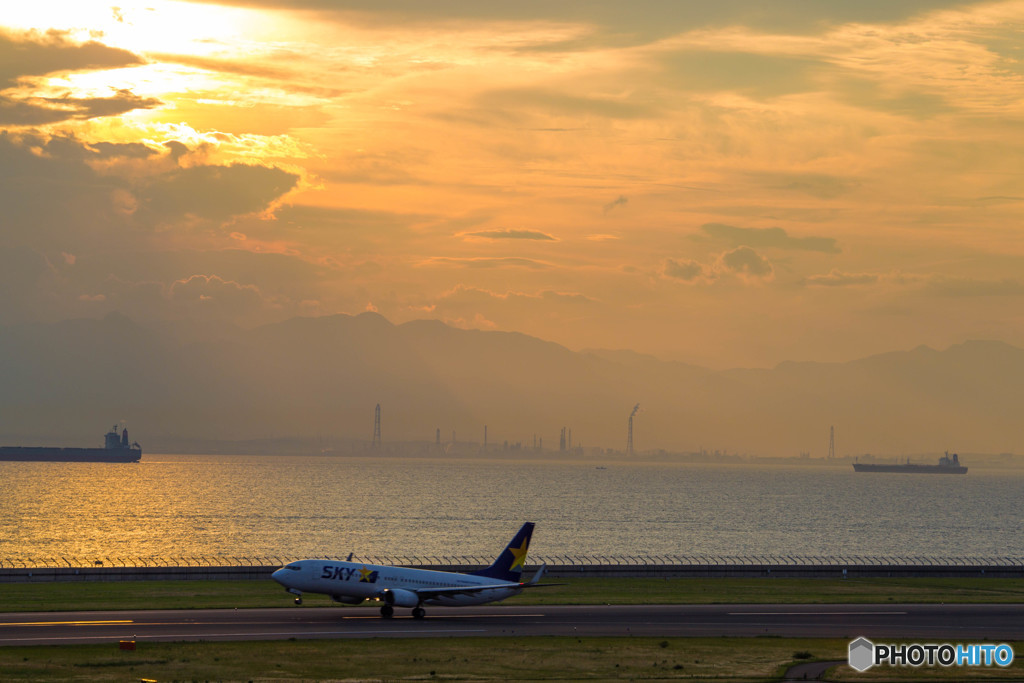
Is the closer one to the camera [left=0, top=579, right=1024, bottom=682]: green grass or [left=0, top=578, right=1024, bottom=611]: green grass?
[left=0, top=579, right=1024, bottom=682]: green grass

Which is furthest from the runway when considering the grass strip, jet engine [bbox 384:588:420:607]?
the grass strip

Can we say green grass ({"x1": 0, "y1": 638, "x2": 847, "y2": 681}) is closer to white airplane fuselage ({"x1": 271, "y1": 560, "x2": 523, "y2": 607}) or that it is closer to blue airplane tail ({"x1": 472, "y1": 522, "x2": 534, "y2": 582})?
white airplane fuselage ({"x1": 271, "y1": 560, "x2": 523, "y2": 607})

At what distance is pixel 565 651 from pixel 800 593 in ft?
121

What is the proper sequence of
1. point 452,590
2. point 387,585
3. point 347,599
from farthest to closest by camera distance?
point 452,590
point 347,599
point 387,585

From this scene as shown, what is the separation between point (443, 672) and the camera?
53812 millimetres

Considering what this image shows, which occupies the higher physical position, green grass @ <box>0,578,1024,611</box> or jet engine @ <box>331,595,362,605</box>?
jet engine @ <box>331,595,362,605</box>

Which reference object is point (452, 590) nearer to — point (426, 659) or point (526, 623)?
point (526, 623)

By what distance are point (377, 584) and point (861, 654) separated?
31.8 m

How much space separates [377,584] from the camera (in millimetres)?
72562

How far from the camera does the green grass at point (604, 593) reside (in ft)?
257

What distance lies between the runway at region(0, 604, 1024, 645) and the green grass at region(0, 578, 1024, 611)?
4102 mm

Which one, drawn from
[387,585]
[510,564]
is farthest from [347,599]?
[510,564]

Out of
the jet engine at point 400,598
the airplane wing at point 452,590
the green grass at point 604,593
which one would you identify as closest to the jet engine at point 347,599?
the jet engine at point 400,598

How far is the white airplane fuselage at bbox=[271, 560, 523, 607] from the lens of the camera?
7175 cm
